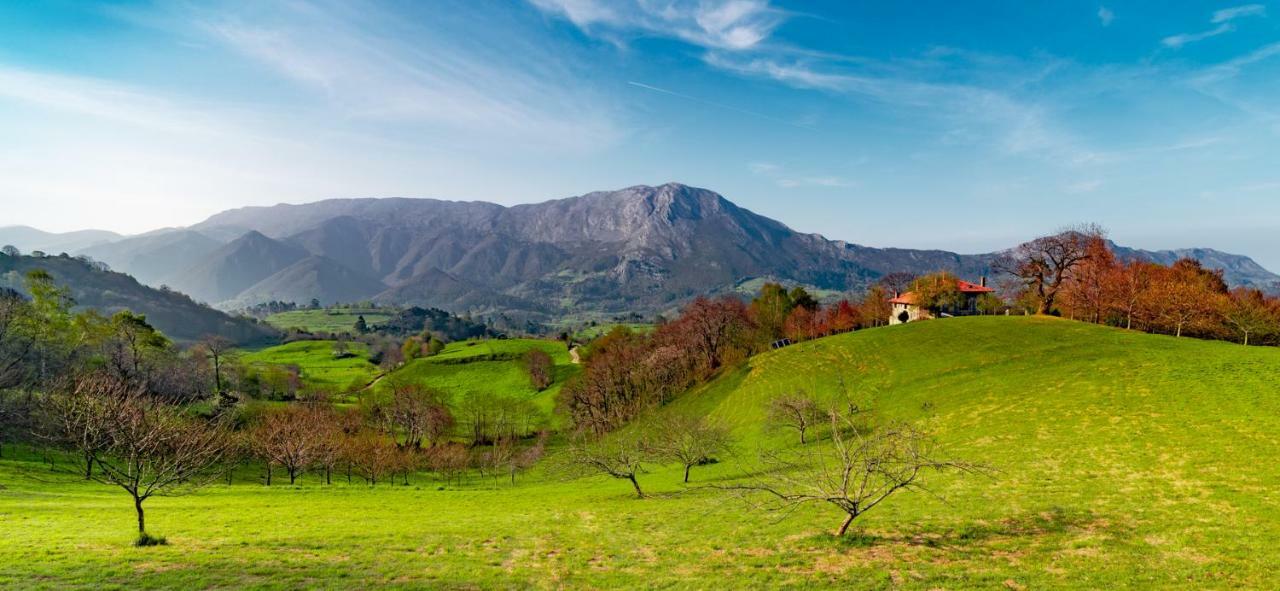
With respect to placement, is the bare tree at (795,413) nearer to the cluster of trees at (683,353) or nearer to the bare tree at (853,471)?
the bare tree at (853,471)

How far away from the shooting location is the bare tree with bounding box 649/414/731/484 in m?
50.4

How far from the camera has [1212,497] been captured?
2505 cm

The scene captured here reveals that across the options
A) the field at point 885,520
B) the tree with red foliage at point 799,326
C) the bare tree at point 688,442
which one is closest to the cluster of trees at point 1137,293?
the field at point 885,520

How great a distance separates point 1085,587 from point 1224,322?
7650 cm

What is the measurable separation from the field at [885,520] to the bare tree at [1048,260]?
35041 mm

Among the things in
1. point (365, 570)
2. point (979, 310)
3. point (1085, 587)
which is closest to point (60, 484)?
point (365, 570)

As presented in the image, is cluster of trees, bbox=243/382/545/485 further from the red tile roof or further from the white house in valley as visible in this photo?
the red tile roof

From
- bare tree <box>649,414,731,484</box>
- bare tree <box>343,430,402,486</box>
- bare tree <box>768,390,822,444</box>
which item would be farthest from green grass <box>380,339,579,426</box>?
bare tree <box>768,390,822,444</box>

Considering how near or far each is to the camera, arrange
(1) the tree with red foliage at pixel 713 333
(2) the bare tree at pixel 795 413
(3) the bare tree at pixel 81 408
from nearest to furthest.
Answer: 1. (3) the bare tree at pixel 81 408
2. (2) the bare tree at pixel 795 413
3. (1) the tree with red foliage at pixel 713 333

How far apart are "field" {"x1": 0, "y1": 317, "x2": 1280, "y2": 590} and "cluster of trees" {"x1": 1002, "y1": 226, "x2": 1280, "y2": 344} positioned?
52.7 feet

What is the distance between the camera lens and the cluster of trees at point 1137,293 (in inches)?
2542

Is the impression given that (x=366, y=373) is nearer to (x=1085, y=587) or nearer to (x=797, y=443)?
(x=797, y=443)

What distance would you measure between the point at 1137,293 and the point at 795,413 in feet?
197

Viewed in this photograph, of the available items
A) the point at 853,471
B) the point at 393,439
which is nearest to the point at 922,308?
the point at 853,471
